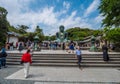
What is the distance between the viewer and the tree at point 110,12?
19.9 metres

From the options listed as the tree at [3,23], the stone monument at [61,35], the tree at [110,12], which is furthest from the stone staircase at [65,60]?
the tree at [3,23]

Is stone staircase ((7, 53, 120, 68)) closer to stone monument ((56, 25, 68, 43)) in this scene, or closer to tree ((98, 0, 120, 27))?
tree ((98, 0, 120, 27))

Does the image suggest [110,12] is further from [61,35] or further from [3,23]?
[3,23]

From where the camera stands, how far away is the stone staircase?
44.8 ft

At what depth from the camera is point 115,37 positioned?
2006cm

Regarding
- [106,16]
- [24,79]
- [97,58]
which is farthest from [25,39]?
[24,79]

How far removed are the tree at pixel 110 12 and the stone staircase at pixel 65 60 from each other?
6.92 metres

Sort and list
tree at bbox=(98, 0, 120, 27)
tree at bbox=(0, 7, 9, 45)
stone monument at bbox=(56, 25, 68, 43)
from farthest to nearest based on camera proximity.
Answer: tree at bbox=(0, 7, 9, 45)
stone monument at bbox=(56, 25, 68, 43)
tree at bbox=(98, 0, 120, 27)

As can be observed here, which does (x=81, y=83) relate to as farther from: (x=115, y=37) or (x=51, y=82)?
(x=115, y=37)

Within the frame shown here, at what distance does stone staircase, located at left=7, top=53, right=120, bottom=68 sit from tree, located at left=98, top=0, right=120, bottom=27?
6.92 m

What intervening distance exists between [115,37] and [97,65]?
7.87 metres

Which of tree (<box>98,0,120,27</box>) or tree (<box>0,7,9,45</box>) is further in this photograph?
tree (<box>0,7,9,45</box>)

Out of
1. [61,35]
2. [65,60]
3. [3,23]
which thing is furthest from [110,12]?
[3,23]

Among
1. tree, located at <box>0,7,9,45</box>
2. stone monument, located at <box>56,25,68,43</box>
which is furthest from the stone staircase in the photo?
tree, located at <box>0,7,9,45</box>
